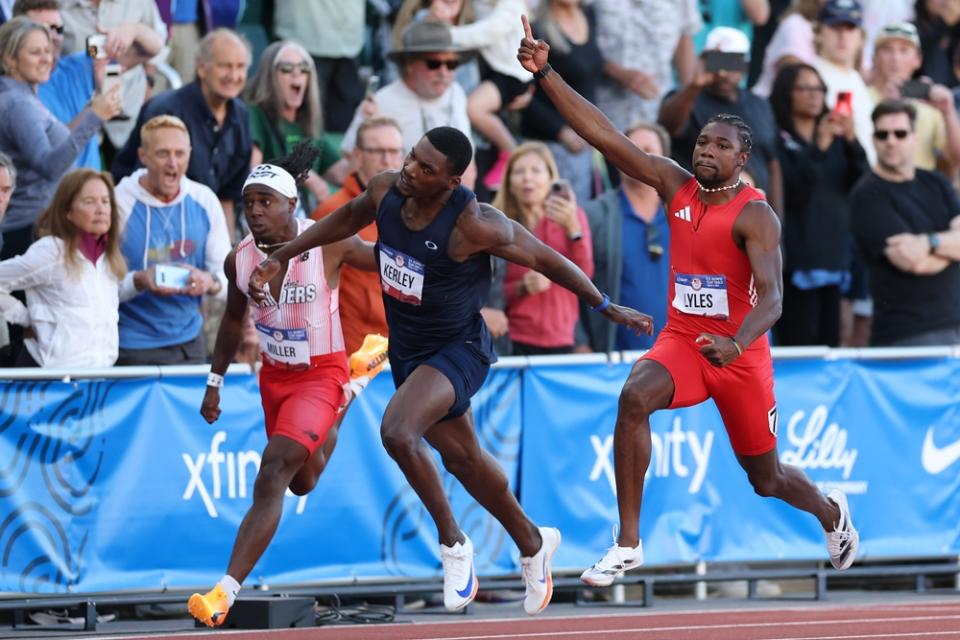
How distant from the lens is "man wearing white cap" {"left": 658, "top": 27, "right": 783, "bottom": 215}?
553 inches

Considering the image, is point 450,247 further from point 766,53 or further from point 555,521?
point 766,53

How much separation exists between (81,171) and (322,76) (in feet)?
11.0

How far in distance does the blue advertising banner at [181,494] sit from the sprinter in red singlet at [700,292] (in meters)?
2.40

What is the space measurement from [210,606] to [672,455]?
394 centimetres

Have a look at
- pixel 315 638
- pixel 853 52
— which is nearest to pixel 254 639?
pixel 315 638

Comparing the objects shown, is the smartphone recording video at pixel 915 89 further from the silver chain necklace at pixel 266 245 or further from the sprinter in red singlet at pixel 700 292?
the silver chain necklace at pixel 266 245

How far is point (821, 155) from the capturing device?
14758mm

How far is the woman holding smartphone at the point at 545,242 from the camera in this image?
1284 cm

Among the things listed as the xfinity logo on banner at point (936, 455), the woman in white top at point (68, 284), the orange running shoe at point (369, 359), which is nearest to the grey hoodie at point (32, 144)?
the woman in white top at point (68, 284)

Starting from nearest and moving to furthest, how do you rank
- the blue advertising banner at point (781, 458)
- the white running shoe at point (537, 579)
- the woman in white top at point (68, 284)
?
the white running shoe at point (537, 579) < the woman in white top at point (68, 284) < the blue advertising banner at point (781, 458)

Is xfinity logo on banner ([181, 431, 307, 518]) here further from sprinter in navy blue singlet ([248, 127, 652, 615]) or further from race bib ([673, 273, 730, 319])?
race bib ([673, 273, 730, 319])

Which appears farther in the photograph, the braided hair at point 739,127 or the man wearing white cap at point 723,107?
the man wearing white cap at point 723,107

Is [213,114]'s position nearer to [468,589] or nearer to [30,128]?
[30,128]

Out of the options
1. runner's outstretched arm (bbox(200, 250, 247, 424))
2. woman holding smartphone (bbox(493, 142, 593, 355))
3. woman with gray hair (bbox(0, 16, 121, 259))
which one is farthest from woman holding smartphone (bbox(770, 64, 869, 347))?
woman with gray hair (bbox(0, 16, 121, 259))
